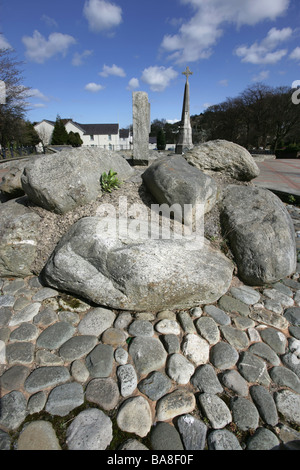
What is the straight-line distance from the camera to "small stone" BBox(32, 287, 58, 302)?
240 cm

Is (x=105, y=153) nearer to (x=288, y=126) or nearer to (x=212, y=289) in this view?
(x=212, y=289)

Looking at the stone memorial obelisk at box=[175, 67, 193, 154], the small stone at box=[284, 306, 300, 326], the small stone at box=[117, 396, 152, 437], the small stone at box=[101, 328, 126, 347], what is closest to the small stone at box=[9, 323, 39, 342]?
the small stone at box=[101, 328, 126, 347]

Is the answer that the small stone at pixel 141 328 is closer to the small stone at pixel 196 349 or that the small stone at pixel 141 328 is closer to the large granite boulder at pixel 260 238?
the small stone at pixel 196 349

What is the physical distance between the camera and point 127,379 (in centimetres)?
165

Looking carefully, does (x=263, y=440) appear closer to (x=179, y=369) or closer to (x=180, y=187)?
(x=179, y=369)

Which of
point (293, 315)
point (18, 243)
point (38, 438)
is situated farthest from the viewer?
point (18, 243)

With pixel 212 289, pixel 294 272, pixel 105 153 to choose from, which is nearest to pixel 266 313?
pixel 212 289

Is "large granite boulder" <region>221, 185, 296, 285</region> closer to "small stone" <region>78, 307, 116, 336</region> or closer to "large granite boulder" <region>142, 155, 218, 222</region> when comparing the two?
"large granite boulder" <region>142, 155, 218, 222</region>

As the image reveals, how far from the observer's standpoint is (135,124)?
559 cm

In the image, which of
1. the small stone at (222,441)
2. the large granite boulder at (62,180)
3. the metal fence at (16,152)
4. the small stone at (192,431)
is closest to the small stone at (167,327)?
the small stone at (192,431)

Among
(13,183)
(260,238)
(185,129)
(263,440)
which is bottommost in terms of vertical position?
(263,440)

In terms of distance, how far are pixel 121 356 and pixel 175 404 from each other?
1.73 feet

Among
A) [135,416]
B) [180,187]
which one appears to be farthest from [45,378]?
[180,187]
